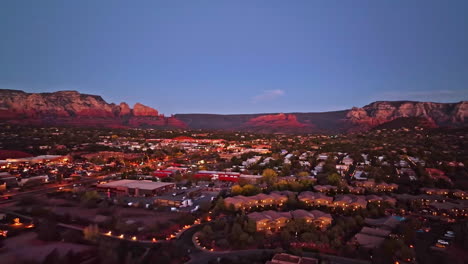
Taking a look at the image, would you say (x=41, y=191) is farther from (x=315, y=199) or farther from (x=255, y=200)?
(x=315, y=199)

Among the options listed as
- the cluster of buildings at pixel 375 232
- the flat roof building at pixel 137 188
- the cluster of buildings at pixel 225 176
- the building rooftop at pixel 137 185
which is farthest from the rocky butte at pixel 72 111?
the cluster of buildings at pixel 375 232

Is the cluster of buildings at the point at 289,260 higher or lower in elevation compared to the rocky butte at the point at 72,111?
lower

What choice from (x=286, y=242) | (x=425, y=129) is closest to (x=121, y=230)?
(x=286, y=242)

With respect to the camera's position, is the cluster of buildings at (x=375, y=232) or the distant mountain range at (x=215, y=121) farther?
the distant mountain range at (x=215, y=121)

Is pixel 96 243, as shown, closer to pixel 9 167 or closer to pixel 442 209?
pixel 442 209

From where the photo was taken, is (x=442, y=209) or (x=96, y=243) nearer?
(x=96, y=243)

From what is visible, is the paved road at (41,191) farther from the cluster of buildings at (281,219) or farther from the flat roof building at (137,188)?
the cluster of buildings at (281,219)
